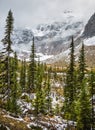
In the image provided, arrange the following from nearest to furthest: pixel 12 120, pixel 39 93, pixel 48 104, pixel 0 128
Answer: pixel 0 128, pixel 12 120, pixel 39 93, pixel 48 104

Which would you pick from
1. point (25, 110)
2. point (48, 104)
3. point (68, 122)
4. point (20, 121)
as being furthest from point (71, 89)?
point (48, 104)

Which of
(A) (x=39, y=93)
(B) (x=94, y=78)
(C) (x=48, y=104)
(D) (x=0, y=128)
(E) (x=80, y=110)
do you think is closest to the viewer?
(D) (x=0, y=128)

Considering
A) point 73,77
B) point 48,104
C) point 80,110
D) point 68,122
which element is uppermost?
point 73,77

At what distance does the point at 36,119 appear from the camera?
192 feet

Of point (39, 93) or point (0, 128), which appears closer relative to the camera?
point (0, 128)

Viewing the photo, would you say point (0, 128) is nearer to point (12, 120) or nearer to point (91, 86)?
point (12, 120)

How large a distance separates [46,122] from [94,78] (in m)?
11.6

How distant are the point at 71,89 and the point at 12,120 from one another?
689 inches

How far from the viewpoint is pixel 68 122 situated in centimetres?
6088

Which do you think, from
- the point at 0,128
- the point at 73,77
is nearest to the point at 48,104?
the point at 73,77

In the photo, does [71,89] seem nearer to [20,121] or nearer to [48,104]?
[20,121]

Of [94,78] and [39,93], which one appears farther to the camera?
[39,93]

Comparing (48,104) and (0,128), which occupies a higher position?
(0,128)

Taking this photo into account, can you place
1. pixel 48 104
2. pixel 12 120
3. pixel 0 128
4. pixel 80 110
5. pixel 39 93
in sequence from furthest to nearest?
1. pixel 48 104
2. pixel 39 93
3. pixel 80 110
4. pixel 12 120
5. pixel 0 128
